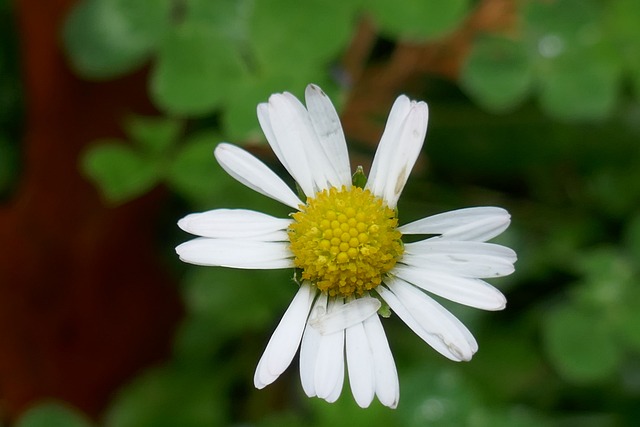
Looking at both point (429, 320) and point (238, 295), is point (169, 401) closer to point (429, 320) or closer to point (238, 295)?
point (238, 295)

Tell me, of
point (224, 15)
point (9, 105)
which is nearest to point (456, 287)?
point (224, 15)

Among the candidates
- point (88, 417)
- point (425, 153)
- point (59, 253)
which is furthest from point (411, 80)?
point (88, 417)

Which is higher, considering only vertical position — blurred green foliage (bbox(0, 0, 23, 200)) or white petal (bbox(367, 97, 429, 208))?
blurred green foliage (bbox(0, 0, 23, 200))

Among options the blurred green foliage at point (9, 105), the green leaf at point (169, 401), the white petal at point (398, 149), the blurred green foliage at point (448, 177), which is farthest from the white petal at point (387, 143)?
the blurred green foliage at point (9, 105)

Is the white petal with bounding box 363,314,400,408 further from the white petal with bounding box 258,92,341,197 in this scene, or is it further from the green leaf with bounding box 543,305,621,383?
the green leaf with bounding box 543,305,621,383

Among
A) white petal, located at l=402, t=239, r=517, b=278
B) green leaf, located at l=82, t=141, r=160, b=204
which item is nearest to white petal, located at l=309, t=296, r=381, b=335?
white petal, located at l=402, t=239, r=517, b=278

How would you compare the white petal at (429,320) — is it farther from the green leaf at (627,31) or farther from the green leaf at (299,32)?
the green leaf at (627,31)

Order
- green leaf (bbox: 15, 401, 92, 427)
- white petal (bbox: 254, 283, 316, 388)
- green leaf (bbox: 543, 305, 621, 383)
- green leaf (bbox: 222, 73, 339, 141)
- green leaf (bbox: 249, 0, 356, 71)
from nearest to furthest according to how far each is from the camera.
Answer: white petal (bbox: 254, 283, 316, 388), green leaf (bbox: 222, 73, 339, 141), green leaf (bbox: 249, 0, 356, 71), green leaf (bbox: 543, 305, 621, 383), green leaf (bbox: 15, 401, 92, 427)
